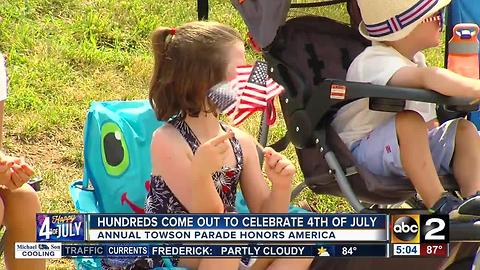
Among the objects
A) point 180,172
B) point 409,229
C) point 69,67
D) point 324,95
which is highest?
point 324,95

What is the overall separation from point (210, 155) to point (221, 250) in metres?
0.30

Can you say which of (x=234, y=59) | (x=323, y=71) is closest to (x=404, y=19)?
(x=323, y=71)

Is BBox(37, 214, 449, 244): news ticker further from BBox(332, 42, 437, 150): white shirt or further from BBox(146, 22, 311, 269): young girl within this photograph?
BBox(332, 42, 437, 150): white shirt

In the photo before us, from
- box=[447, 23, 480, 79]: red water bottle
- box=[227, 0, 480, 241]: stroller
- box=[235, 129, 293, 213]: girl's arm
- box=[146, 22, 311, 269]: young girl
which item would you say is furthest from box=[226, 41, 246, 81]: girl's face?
box=[447, 23, 480, 79]: red water bottle

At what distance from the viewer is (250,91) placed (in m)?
3.54

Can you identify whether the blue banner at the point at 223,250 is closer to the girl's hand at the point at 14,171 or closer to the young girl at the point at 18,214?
the young girl at the point at 18,214

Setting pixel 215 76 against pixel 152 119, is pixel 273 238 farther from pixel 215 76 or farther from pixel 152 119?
pixel 152 119

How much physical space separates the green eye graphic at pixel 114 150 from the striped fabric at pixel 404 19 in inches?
38.7

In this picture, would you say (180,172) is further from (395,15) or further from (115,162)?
(395,15)

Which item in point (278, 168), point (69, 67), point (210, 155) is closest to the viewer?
point (210, 155)

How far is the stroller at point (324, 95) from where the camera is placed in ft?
11.8

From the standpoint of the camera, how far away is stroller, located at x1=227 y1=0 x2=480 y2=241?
3605 millimetres

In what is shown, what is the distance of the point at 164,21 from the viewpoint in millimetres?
6469

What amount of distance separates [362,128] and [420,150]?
1.01 feet
